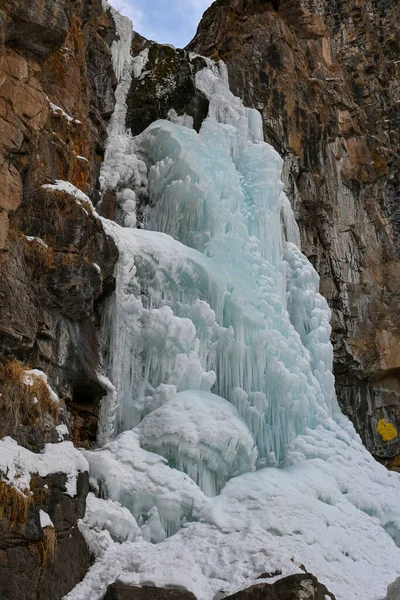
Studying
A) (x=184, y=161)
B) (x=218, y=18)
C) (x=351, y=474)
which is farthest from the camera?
(x=218, y=18)

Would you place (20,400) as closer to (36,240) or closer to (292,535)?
(36,240)

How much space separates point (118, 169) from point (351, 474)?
253 inches

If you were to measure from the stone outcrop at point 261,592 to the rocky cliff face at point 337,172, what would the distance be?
8.45 metres

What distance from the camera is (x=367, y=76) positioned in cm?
1853

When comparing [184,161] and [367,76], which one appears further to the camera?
[367,76]

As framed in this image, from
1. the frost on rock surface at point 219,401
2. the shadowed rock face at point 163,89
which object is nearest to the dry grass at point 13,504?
the frost on rock surface at point 219,401

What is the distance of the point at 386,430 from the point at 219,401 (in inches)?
262

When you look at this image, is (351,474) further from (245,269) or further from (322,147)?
(322,147)

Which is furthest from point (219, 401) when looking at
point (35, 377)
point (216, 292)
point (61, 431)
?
point (35, 377)

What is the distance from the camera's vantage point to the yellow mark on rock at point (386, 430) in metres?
14.9

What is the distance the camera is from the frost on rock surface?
752cm

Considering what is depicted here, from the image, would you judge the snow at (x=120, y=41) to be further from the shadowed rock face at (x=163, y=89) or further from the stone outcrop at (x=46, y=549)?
the stone outcrop at (x=46, y=549)

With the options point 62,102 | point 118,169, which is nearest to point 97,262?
point 62,102

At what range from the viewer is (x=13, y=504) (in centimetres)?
599
